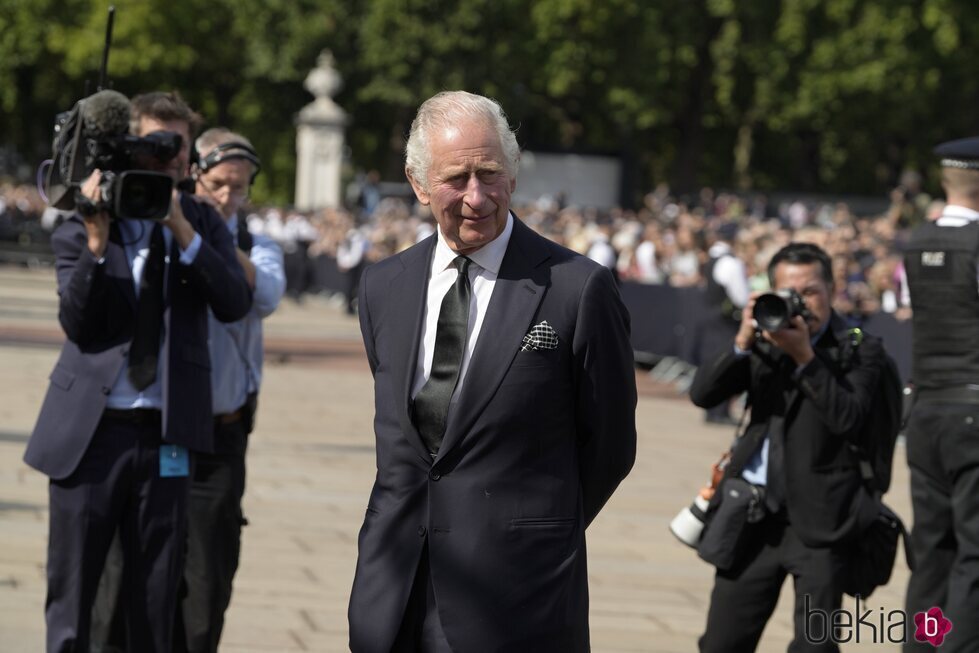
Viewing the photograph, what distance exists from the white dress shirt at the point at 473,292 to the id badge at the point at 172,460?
146cm

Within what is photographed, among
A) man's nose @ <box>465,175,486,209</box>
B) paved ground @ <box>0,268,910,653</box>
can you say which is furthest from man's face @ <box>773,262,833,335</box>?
man's nose @ <box>465,175,486,209</box>

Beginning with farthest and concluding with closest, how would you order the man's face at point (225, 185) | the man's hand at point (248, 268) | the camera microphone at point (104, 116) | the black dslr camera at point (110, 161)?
1. the man's face at point (225, 185)
2. the man's hand at point (248, 268)
3. the camera microphone at point (104, 116)
4. the black dslr camera at point (110, 161)

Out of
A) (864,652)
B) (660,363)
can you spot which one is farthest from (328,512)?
(660,363)

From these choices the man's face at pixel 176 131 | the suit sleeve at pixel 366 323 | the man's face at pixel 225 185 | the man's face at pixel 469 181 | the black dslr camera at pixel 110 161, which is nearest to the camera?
the man's face at pixel 469 181

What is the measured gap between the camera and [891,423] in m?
6.53

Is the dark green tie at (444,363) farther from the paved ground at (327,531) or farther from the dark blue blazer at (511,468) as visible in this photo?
the paved ground at (327,531)

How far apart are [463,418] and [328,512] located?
654cm

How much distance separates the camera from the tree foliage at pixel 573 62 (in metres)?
56.7

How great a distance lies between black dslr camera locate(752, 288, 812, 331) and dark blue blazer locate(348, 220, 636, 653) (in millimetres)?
1898

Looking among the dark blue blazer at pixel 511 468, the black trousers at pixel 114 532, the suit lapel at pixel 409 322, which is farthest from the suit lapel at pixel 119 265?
the dark blue blazer at pixel 511 468

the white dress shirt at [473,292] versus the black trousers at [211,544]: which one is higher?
the white dress shirt at [473,292]

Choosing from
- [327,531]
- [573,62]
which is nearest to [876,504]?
[327,531]

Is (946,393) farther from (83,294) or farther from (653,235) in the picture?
(653,235)

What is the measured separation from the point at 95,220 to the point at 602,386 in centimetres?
196
